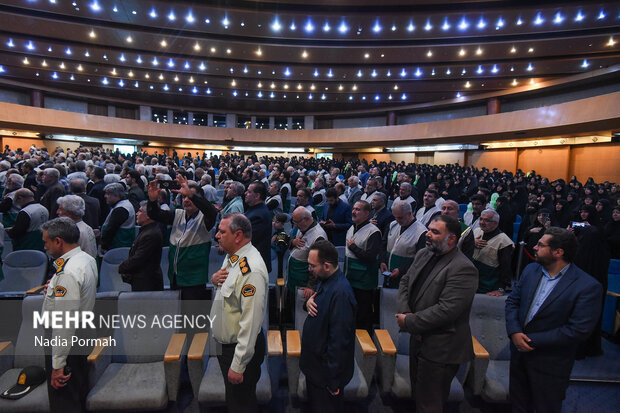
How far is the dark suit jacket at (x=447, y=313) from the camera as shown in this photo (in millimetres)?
1920

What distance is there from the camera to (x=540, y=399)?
207cm

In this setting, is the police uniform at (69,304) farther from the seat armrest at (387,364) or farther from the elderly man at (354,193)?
the elderly man at (354,193)

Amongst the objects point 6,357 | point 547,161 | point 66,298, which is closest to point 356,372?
point 66,298

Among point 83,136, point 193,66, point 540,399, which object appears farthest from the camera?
point 83,136

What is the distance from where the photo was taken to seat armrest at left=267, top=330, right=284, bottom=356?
8.02ft

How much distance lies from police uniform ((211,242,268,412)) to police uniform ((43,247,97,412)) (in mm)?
831

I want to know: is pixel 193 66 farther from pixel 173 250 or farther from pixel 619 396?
pixel 619 396

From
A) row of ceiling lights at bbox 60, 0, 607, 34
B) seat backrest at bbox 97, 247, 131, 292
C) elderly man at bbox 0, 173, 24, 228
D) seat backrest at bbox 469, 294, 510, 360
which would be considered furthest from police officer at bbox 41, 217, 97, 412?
row of ceiling lights at bbox 60, 0, 607, 34

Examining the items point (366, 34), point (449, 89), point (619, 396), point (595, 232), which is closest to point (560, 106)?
point (449, 89)

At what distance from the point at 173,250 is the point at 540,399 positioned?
3.05 m

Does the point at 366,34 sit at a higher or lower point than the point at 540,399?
higher

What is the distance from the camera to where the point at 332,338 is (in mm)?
1895

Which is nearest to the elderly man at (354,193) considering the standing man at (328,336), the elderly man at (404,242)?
the elderly man at (404,242)

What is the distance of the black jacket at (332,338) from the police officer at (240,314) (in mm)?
310
